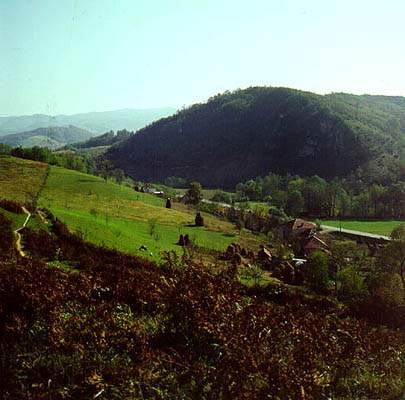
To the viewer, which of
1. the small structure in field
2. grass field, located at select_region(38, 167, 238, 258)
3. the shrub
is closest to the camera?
the shrub

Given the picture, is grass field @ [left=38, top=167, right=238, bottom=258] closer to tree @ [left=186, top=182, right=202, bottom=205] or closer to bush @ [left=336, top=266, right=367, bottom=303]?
tree @ [left=186, top=182, right=202, bottom=205]

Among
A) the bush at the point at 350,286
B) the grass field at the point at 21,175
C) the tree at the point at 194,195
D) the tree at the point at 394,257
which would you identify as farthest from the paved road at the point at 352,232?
the grass field at the point at 21,175

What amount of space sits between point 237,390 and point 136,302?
3279 mm

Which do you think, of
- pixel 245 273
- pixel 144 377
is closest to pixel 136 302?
pixel 144 377

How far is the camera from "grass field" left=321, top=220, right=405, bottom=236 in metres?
95.2

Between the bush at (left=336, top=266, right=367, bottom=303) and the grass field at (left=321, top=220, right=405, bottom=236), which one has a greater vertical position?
the bush at (left=336, top=266, right=367, bottom=303)

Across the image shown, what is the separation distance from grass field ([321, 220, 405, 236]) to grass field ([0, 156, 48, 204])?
62207 mm

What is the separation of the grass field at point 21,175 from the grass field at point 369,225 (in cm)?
Answer: 6221

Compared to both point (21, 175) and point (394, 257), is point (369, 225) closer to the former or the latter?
point (394, 257)

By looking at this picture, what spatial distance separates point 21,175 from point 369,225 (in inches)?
2827

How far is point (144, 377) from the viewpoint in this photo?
17.2 feet

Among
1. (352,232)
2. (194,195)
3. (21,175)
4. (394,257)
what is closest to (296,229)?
(352,232)

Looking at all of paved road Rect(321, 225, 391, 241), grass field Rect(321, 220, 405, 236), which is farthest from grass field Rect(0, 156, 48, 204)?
grass field Rect(321, 220, 405, 236)

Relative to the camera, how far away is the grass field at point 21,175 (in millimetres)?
68688
